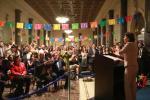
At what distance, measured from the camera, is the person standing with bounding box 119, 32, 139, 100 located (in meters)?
7.29

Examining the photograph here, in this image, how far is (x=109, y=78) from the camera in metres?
7.08

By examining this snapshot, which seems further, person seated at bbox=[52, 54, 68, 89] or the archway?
the archway

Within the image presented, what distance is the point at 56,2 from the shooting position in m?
27.1

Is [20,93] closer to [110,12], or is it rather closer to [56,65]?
[56,65]

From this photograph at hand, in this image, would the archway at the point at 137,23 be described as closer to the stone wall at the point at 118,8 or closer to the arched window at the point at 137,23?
the arched window at the point at 137,23

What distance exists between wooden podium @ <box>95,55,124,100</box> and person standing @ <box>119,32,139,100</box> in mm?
124

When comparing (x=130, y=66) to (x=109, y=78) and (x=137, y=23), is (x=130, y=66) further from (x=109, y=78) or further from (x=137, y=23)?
(x=137, y=23)

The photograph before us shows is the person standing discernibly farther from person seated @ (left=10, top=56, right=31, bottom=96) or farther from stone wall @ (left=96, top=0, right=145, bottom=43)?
stone wall @ (left=96, top=0, right=145, bottom=43)

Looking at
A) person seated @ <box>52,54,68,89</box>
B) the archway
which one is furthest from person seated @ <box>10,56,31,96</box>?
the archway

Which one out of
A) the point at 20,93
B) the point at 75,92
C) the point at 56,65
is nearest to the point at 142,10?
the point at 56,65

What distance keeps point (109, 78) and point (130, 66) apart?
0.66 meters

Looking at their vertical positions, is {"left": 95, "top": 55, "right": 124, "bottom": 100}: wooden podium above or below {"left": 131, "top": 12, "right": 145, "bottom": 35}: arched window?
below

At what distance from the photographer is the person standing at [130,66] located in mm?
7285

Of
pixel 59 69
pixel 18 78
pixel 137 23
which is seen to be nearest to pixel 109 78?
pixel 18 78
